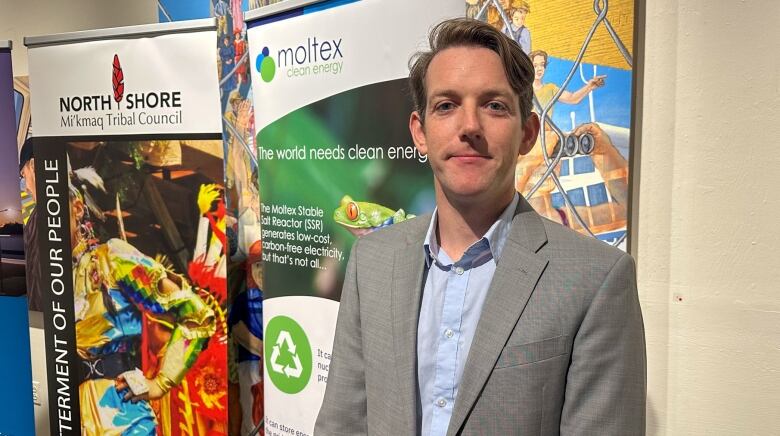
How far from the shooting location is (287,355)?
89.5 inches

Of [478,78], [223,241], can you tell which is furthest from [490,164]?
[223,241]

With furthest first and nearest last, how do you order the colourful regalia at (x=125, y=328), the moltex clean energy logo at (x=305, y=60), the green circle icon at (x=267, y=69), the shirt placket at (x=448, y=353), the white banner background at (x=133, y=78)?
the colourful regalia at (x=125, y=328) < the white banner background at (x=133, y=78) < the green circle icon at (x=267, y=69) < the moltex clean energy logo at (x=305, y=60) < the shirt placket at (x=448, y=353)

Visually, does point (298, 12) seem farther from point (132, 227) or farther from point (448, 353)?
point (448, 353)

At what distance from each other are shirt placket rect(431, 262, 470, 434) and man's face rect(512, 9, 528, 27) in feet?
3.62

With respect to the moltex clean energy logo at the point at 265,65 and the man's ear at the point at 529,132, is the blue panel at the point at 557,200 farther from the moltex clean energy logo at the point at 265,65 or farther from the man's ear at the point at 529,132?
the moltex clean energy logo at the point at 265,65

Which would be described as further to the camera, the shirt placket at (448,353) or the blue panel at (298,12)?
the blue panel at (298,12)

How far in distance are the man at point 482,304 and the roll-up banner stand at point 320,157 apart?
0.60 metres

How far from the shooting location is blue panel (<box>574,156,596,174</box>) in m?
1.83

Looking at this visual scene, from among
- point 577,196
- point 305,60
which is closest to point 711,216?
point 577,196

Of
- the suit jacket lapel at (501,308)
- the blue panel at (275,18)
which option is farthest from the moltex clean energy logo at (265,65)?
Answer: the suit jacket lapel at (501,308)

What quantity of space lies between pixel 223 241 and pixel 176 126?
19.7 inches

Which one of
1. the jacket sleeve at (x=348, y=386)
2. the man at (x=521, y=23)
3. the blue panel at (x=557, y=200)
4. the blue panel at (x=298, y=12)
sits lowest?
the jacket sleeve at (x=348, y=386)

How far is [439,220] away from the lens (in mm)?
1188

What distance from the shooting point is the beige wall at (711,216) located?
1743mm
